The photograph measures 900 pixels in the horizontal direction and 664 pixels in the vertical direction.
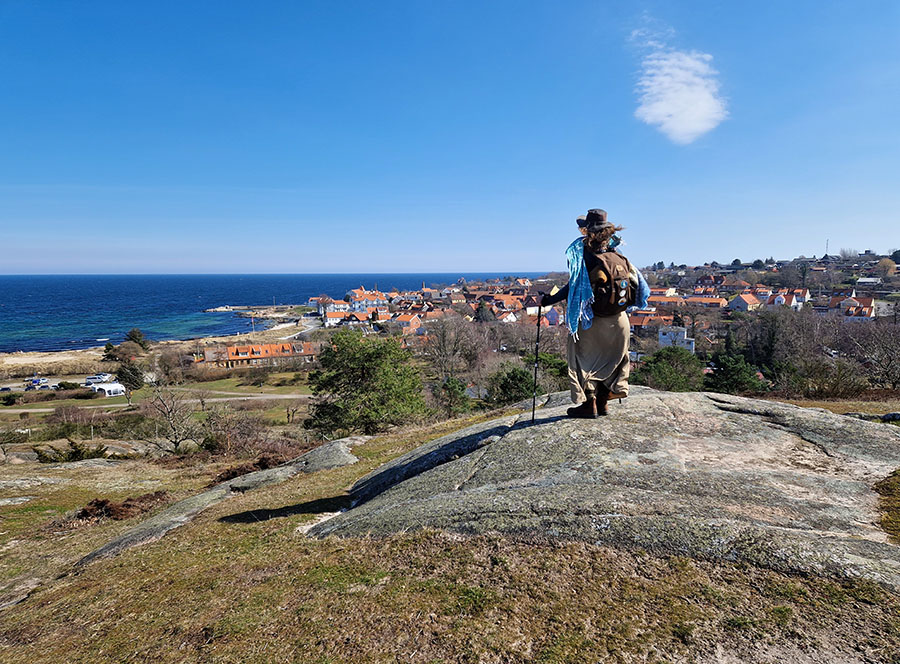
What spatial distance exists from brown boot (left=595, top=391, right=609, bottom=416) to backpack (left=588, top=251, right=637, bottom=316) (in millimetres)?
1634

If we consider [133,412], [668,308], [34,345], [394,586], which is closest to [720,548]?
[394,586]

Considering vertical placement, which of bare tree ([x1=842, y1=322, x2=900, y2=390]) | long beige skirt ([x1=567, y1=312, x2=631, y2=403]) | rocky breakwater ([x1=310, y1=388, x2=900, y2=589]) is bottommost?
bare tree ([x1=842, y1=322, x2=900, y2=390])

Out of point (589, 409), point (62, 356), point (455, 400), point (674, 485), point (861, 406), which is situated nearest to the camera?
point (674, 485)

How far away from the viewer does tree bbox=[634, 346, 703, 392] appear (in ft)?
72.9

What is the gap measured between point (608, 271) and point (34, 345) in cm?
11745

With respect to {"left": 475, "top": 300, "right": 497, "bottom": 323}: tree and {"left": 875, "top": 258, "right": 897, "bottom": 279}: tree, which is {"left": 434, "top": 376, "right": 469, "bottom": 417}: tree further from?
{"left": 875, "top": 258, "right": 897, "bottom": 279}: tree

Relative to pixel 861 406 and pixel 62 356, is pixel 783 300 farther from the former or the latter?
pixel 62 356

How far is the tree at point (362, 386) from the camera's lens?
20.1 m

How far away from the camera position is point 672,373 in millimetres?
22859

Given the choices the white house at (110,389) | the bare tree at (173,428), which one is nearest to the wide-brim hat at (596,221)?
the bare tree at (173,428)

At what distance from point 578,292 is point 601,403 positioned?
2304 mm

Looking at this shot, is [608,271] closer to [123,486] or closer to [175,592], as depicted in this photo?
[175,592]

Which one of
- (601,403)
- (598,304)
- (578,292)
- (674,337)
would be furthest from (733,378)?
(674,337)

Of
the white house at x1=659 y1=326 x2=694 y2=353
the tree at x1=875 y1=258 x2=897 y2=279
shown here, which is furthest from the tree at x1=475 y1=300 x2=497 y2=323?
the tree at x1=875 y1=258 x2=897 y2=279
